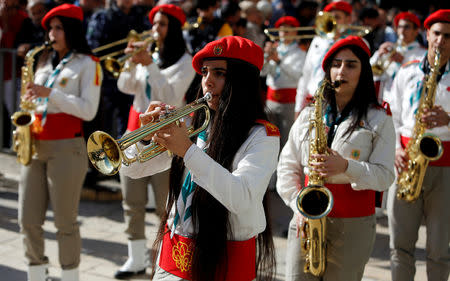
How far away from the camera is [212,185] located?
2.66 m

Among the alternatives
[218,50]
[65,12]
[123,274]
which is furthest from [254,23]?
[218,50]

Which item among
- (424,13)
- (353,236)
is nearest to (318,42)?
(353,236)

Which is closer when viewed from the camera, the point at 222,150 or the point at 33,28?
the point at 222,150

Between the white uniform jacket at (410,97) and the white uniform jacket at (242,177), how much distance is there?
2079mm

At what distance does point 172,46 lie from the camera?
18.3 feet

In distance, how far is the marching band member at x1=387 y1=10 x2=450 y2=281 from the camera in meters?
4.42

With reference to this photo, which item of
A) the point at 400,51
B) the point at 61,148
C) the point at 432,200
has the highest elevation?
the point at 400,51

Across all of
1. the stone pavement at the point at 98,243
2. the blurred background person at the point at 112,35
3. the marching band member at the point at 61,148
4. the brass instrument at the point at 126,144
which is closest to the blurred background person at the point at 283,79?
the stone pavement at the point at 98,243

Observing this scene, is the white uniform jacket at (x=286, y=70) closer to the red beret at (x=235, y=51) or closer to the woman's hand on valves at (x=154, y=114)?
the red beret at (x=235, y=51)

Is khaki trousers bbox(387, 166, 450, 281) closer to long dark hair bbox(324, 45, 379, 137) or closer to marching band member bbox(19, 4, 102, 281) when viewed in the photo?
long dark hair bbox(324, 45, 379, 137)

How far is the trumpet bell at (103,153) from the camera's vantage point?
111 inches

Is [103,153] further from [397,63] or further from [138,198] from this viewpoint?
[397,63]

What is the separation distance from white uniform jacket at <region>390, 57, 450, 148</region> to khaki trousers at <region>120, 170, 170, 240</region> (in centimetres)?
209

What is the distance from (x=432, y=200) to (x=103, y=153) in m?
2.71
